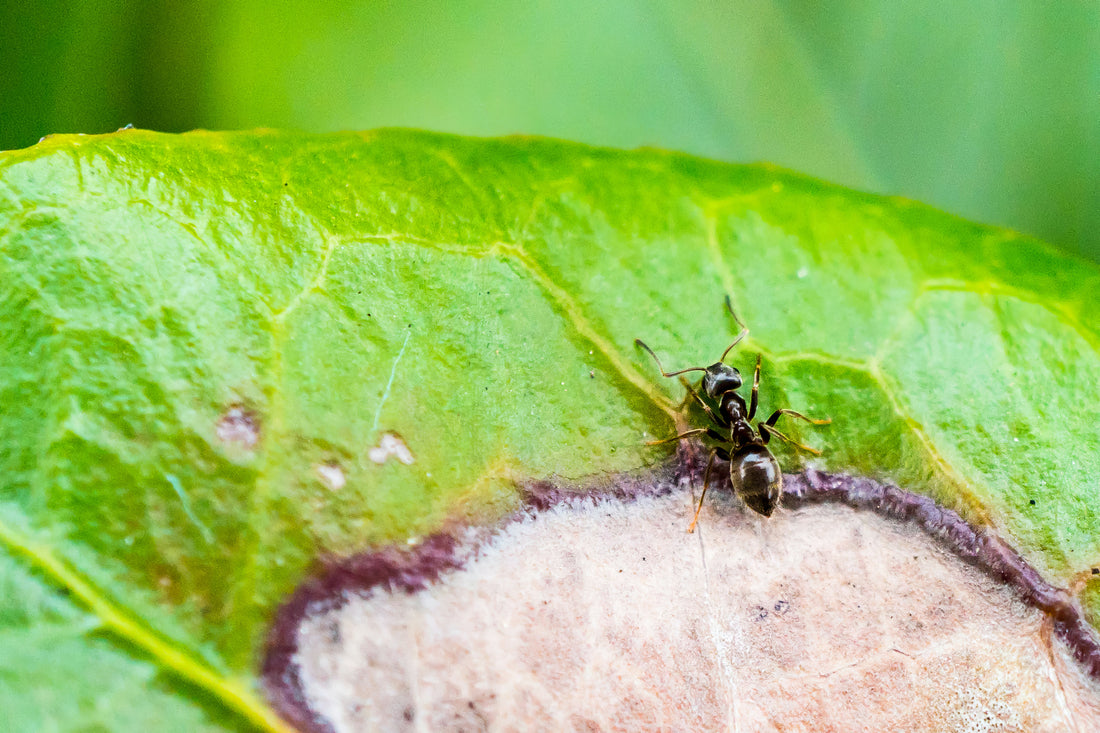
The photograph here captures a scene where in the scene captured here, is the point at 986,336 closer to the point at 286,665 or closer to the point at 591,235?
the point at 591,235

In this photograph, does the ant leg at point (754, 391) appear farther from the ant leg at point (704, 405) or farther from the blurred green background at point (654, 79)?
the blurred green background at point (654, 79)

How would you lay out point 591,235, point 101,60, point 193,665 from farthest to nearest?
point 101,60
point 591,235
point 193,665

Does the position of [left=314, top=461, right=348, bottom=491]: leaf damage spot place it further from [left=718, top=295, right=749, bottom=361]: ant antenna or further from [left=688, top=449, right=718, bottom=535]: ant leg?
[left=718, top=295, right=749, bottom=361]: ant antenna

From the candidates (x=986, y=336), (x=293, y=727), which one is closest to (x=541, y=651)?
(x=293, y=727)

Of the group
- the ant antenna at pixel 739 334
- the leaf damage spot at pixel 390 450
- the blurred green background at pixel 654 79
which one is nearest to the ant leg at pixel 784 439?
the ant antenna at pixel 739 334

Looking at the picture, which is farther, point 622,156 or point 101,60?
point 101,60

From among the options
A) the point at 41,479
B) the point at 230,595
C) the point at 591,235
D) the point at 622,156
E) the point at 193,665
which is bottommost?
the point at 193,665

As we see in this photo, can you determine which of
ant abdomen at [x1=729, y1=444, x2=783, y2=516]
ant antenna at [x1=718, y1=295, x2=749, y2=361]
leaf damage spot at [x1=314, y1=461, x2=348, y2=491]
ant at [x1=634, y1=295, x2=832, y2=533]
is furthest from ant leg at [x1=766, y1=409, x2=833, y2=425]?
leaf damage spot at [x1=314, y1=461, x2=348, y2=491]
